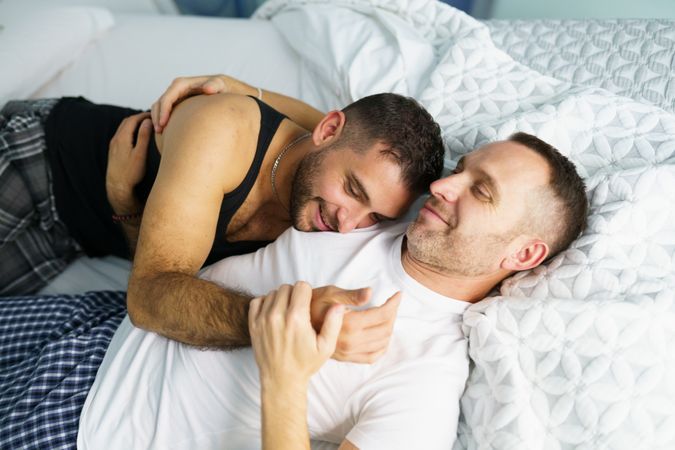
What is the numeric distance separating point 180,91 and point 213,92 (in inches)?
3.3

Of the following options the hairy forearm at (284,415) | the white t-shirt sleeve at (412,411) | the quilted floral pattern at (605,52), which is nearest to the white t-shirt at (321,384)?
the white t-shirt sleeve at (412,411)

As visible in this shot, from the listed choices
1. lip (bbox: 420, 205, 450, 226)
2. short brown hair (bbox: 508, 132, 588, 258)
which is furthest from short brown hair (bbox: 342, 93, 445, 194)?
short brown hair (bbox: 508, 132, 588, 258)

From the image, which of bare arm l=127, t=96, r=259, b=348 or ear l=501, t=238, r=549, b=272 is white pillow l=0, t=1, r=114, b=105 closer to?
bare arm l=127, t=96, r=259, b=348

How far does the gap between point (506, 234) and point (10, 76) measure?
1.59 metres

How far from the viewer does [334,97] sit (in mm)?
1808

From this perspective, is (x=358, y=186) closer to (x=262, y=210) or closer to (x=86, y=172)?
(x=262, y=210)

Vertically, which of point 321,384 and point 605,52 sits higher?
point 605,52

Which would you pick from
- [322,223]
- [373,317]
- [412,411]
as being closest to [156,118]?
[322,223]

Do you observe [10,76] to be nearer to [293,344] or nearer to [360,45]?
[360,45]

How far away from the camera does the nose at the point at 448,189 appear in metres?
1.14

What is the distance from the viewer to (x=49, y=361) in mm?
1217

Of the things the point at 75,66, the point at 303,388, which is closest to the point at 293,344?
the point at 303,388

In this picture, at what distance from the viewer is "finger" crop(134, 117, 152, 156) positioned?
1.45 meters

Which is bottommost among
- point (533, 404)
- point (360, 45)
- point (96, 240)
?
point (96, 240)
